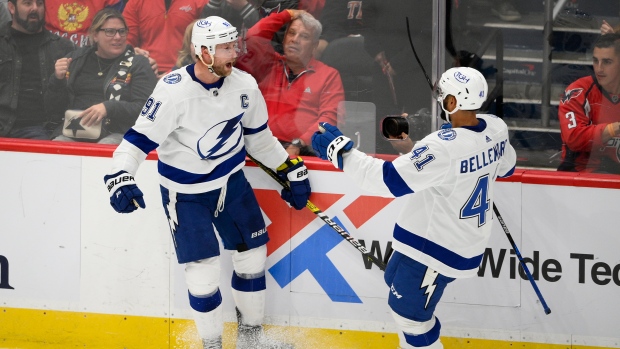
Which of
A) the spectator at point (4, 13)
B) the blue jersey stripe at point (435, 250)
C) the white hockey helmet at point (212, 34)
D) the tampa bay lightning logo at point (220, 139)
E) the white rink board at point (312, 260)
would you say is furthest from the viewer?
the spectator at point (4, 13)

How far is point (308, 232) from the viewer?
394cm

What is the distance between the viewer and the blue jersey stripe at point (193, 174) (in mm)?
3662

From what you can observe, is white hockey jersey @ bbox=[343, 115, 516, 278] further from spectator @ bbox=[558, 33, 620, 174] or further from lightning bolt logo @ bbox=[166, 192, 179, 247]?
lightning bolt logo @ bbox=[166, 192, 179, 247]

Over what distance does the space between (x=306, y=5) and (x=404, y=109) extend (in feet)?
1.90

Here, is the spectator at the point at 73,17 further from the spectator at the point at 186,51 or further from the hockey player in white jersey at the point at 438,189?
the hockey player in white jersey at the point at 438,189

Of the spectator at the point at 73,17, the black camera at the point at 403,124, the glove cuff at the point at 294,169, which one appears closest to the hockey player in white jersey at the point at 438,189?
the black camera at the point at 403,124

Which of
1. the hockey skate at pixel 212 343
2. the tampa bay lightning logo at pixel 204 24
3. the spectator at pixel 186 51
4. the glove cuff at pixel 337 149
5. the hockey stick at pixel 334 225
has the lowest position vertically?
the hockey skate at pixel 212 343

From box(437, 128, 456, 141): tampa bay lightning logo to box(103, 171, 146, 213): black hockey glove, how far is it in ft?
3.49

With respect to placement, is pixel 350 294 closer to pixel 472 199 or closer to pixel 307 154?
pixel 307 154

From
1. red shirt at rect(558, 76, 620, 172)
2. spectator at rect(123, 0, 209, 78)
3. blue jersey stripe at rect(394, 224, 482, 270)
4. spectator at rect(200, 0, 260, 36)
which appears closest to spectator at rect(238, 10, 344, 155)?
spectator at rect(200, 0, 260, 36)

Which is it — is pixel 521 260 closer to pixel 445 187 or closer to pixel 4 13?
pixel 445 187

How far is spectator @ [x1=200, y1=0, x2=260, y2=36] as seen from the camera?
395cm

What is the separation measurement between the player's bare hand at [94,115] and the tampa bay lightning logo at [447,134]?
59.4 inches

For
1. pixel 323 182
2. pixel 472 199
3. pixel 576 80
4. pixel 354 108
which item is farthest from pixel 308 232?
pixel 576 80
